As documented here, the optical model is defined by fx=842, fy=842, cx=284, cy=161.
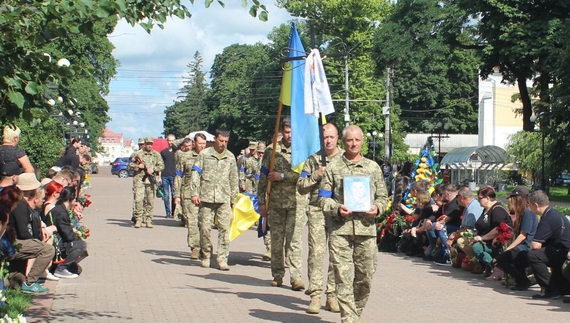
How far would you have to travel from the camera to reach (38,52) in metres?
5.98

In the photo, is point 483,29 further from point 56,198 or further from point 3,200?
point 3,200

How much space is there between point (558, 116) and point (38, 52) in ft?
105

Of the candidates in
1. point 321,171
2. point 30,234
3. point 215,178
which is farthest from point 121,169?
point 321,171

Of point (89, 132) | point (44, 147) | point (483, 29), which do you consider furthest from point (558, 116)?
point (89, 132)

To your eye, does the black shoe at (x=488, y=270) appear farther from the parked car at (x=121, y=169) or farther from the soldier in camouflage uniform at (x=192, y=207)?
the parked car at (x=121, y=169)

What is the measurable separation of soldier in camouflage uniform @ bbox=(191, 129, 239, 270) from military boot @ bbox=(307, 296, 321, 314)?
3.69 m

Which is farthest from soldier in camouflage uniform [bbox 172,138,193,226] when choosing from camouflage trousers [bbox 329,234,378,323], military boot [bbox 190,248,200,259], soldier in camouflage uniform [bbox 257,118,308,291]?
camouflage trousers [bbox 329,234,378,323]

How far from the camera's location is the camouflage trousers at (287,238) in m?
10.4

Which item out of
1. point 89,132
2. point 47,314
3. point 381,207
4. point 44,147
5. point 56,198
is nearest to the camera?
point 381,207

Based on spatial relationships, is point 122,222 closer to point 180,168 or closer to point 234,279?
point 180,168

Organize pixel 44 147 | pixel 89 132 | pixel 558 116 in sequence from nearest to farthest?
pixel 44 147, pixel 558 116, pixel 89 132

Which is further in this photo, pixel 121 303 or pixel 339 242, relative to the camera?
pixel 121 303

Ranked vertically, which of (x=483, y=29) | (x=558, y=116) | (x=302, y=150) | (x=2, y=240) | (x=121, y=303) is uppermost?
(x=483, y=29)

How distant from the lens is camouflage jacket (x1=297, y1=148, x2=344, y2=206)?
8.96 m
